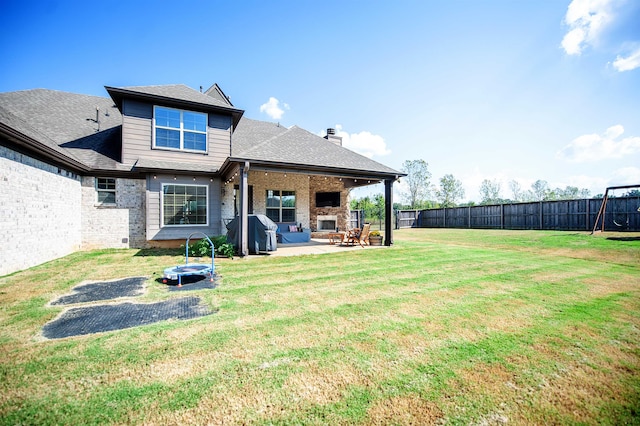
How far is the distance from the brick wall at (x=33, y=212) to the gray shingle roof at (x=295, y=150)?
204 inches

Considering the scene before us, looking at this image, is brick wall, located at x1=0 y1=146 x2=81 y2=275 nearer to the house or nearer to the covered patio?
the house

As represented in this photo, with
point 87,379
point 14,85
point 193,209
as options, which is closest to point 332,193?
point 193,209

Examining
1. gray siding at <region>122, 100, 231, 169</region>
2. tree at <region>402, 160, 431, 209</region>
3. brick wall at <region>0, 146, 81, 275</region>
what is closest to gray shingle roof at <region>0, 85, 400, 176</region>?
gray siding at <region>122, 100, 231, 169</region>

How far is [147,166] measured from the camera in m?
9.58

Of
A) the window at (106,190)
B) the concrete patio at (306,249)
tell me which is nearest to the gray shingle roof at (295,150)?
the concrete patio at (306,249)

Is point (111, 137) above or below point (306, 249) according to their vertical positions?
above

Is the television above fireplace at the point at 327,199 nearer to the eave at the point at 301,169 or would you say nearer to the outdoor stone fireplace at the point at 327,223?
the outdoor stone fireplace at the point at 327,223

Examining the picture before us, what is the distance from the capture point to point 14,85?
12508 mm

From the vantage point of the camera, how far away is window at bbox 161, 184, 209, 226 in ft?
33.9

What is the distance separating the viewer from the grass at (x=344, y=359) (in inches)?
78.5

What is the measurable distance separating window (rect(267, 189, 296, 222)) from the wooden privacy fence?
1456 centimetres

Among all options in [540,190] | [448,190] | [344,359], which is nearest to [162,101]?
[344,359]

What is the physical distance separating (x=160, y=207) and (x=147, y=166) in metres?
1.62

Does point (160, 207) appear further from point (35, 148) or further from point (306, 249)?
point (306, 249)
